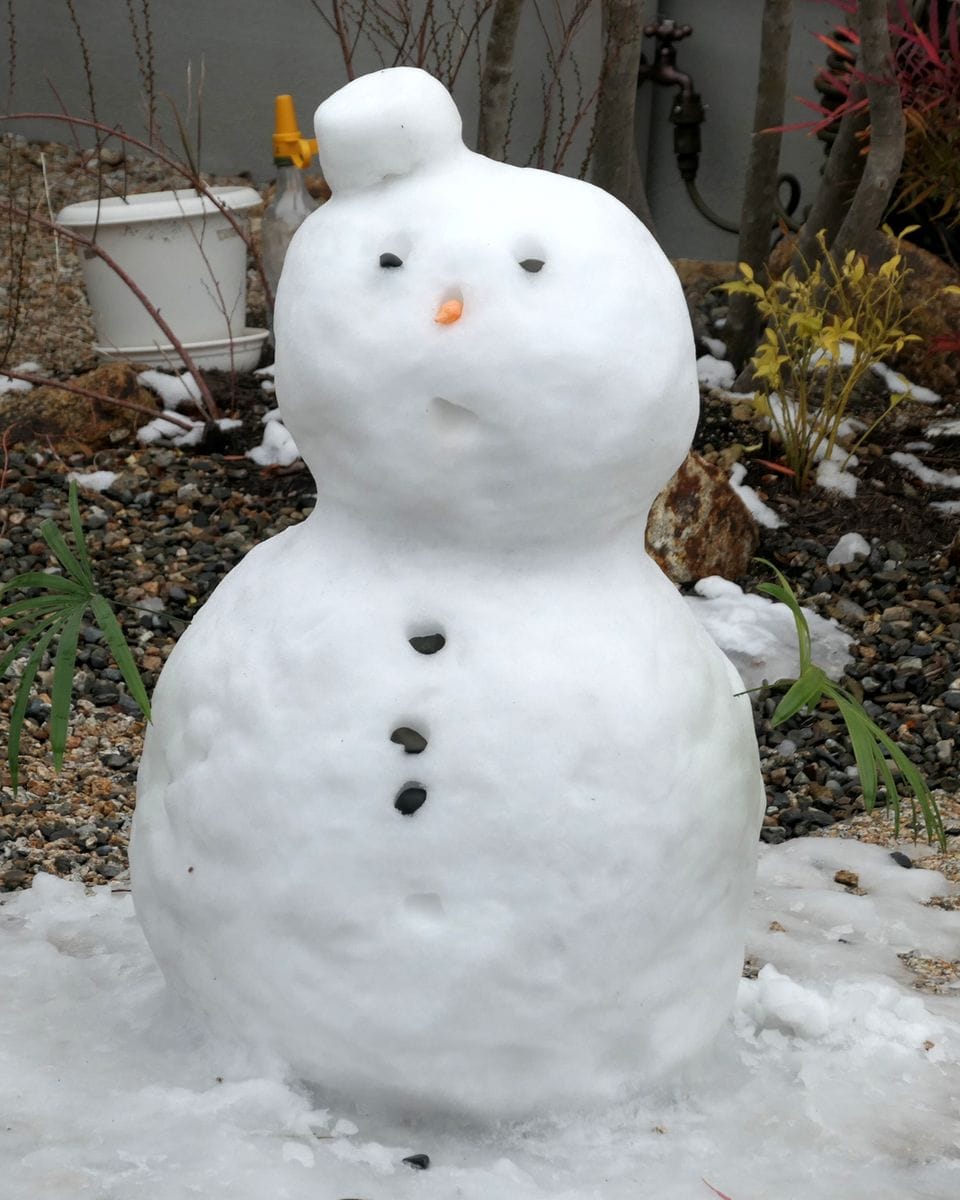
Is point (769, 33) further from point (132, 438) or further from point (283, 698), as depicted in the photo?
point (283, 698)

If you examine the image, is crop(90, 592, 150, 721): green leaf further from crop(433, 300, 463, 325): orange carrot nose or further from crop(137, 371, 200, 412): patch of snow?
crop(137, 371, 200, 412): patch of snow

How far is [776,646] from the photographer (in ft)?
14.0

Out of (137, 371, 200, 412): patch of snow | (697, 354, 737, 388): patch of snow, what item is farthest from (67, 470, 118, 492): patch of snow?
(697, 354, 737, 388): patch of snow

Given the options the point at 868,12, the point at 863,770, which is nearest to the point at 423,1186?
the point at 863,770

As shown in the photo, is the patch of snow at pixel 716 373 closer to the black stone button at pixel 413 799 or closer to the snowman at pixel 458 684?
the snowman at pixel 458 684

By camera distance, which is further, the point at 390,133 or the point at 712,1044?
the point at 712,1044

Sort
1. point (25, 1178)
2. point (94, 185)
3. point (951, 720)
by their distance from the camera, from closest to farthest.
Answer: point (25, 1178) → point (951, 720) → point (94, 185)

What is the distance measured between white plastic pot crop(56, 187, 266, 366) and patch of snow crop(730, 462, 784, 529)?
189 cm

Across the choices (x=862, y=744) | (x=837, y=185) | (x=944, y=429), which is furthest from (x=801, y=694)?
(x=837, y=185)

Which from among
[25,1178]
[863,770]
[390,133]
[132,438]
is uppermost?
[390,133]

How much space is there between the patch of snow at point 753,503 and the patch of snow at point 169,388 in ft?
6.23

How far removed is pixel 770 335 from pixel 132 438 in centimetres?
215

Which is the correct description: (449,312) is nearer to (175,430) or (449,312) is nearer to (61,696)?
(61,696)

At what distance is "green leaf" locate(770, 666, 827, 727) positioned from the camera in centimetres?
216
